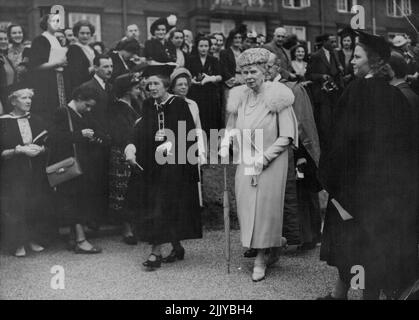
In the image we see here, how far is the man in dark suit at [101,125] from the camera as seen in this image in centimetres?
573

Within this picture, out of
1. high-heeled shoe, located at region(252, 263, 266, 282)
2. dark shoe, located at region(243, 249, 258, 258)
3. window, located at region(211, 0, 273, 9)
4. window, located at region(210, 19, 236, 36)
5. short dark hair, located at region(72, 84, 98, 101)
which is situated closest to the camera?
high-heeled shoe, located at region(252, 263, 266, 282)

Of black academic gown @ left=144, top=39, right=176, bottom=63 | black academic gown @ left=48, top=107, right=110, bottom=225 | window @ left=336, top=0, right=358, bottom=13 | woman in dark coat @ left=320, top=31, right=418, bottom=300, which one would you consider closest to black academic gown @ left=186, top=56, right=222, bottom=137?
black academic gown @ left=144, top=39, right=176, bottom=63

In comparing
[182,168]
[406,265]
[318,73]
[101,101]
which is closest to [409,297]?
[406,265]

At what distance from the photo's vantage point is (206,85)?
24.3ft

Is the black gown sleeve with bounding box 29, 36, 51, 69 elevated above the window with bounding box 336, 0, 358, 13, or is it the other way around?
the window with bounding box 336, 0, 358, 13

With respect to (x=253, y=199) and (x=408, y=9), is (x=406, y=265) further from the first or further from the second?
(x=408, y=9)

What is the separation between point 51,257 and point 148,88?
1.81 metres

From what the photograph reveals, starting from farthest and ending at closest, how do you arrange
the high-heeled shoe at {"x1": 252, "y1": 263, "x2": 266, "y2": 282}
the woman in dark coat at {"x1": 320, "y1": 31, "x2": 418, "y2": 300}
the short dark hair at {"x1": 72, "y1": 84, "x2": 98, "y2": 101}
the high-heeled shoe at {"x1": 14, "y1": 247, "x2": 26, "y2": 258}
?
the short dark hair at {"x1": 72, "y1": 84, "x2": 98, "y2": 101} < the high-heeled shoe at {"x1": 14, "y1": 247, "x2": 26, "y2": 258} < the high-heeled shoe at {"x1": 252, "y1": 263, "x2": 266, "y2": 282} < the woman in dark coat at {"x1": 320, "y1": 31, "x2": 418, "y2": 300}

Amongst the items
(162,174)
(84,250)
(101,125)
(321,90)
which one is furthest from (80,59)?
(321,90)

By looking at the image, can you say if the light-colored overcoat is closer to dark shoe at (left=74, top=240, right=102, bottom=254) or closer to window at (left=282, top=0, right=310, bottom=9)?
Answer: window at (left=282, top=0, right=310, bottom=9)

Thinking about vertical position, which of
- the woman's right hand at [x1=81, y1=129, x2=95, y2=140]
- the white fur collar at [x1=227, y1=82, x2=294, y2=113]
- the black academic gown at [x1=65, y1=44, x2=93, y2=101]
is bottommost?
the woman's right hand at [x1=81, y1=129, x2=95, y2=140]

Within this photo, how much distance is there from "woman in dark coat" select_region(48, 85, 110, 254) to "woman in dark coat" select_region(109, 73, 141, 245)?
0.21 m

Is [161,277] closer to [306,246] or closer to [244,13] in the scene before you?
[306,246]

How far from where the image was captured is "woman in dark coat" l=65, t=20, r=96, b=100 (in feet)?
20.1
